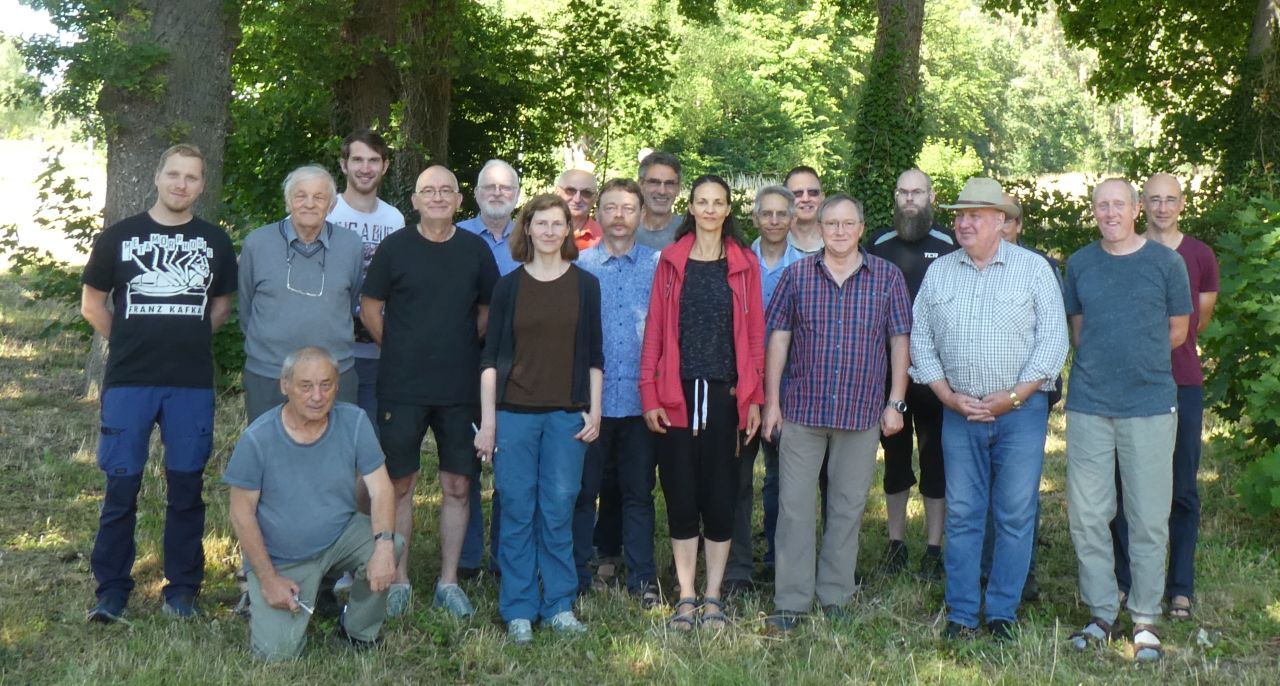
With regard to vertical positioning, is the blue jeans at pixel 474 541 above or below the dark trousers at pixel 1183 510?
below

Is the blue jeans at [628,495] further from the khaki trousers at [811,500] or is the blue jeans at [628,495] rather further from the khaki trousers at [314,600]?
the khaki trousers at [314,600]

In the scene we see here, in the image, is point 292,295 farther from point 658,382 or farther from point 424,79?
point 424,79

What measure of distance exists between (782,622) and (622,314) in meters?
1.62

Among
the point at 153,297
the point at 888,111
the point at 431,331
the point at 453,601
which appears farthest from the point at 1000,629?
the point at 888,111

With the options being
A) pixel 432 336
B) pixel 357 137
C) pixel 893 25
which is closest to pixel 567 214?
pixel 432 336

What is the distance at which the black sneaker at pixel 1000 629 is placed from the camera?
18.3 ft

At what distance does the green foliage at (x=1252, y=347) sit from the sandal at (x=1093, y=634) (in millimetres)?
1541

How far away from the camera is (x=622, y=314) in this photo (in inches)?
239

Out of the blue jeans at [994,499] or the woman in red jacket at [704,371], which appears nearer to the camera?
the blue jeans at [994,499]

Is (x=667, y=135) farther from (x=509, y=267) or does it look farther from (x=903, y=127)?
(x=509, y=267)

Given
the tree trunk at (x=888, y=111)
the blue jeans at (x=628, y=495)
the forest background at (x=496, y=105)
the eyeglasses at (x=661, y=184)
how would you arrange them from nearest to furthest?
1. the blue jeans at (x=628, y=495)
2. the eyeglasses at (x=661, y=184)
3. the forest background at (x=496, y=105)
4. the tree trunk at (x=888, y=111)

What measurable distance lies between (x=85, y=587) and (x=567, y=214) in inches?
119

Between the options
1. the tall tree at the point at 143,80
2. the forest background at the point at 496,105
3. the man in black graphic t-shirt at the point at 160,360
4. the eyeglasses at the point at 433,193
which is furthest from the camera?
the tall tree at the point at 143,80

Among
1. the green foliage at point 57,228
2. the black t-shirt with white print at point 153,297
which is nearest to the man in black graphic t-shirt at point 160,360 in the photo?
the black t-shirt with white print at point 153,297
